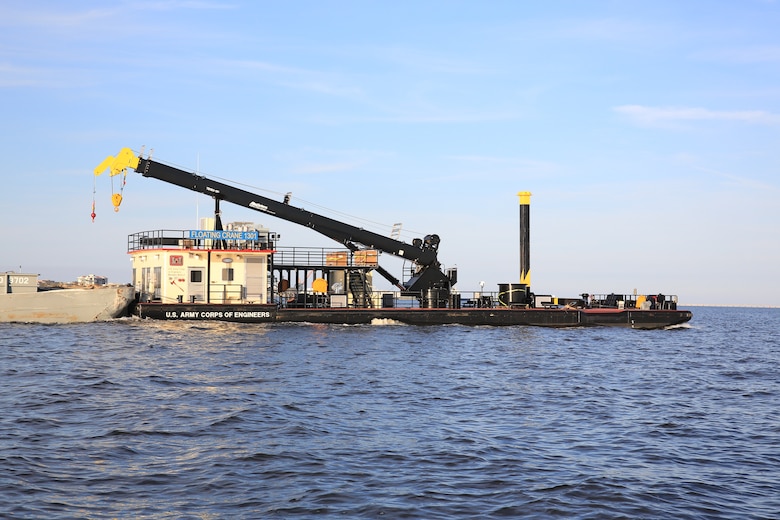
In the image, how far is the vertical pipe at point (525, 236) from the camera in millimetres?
52975

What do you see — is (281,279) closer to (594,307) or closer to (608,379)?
(594,307)

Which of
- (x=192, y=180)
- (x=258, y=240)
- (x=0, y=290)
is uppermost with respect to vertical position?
(x=192, y=180)

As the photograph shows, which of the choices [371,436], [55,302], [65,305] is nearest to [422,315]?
[65,305]

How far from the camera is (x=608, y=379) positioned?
25875 mm

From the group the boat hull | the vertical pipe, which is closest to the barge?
the boat hull

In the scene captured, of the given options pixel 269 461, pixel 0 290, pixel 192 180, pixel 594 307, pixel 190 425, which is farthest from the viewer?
pixel 594 307

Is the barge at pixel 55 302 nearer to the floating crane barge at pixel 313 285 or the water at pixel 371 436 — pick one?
the floating crane barge at pixel 313 285

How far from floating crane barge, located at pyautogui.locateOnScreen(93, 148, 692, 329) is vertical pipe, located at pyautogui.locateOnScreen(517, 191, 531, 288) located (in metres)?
0.07

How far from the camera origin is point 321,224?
48562 millimetres

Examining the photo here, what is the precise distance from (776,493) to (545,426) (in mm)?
5535

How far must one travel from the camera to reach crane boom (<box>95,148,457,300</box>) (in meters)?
44.1

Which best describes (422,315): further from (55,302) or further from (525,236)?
(55,302)

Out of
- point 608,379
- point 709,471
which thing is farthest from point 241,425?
point 608,379

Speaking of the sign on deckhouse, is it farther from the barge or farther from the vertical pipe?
the vertical pipe
